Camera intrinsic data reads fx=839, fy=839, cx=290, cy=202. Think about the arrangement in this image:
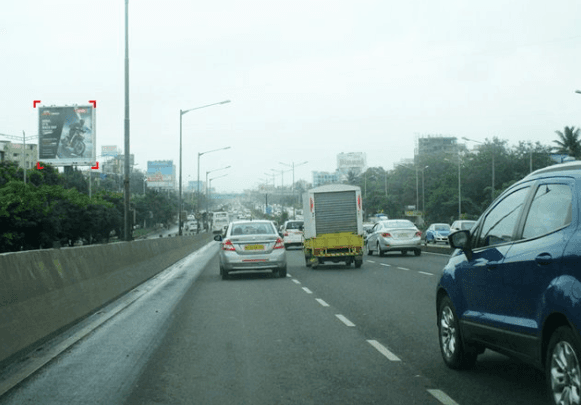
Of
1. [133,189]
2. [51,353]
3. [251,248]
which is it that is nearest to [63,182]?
[251,248]

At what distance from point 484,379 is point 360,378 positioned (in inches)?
43.7

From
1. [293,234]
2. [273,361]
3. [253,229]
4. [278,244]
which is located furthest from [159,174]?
[273,361]

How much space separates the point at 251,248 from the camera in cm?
2217

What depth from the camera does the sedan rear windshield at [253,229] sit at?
22828 millimetres

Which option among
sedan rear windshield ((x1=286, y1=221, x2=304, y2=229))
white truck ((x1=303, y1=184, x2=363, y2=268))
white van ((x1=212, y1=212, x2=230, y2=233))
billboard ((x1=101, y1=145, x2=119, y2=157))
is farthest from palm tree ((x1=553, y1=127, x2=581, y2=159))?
billboard ((x1=101, y1=145, x2=119, y2=157))

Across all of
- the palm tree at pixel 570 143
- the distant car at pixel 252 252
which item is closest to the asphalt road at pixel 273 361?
the distant car at pixel 252 252

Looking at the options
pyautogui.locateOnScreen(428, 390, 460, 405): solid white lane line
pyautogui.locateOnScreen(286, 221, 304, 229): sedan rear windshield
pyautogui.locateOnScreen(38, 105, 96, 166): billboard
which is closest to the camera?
pyautogui.locateOnScreen(428, 390, 460, 405): solid white lane line

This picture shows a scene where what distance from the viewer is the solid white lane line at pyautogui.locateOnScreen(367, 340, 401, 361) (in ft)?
28.7

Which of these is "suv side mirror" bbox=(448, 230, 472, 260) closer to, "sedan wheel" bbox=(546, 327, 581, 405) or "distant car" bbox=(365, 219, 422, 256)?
"sedan wheel" bbox=(546, 327, 581, 405)

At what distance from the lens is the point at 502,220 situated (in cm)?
699

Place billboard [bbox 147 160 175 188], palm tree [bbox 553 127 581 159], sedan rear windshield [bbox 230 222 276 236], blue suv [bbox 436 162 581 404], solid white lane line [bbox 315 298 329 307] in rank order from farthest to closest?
billboard [bbox 147 160 175 188]
palm tree [bbox 553 127 581 159]
sedan rear windshield [bbox 230 222 276 236]
solid white lane line [bbox 315 298 329 307]
blue suv [bbox 436 162 581 404]

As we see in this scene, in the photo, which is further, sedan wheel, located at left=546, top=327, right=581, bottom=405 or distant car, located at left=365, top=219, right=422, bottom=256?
distant car, located at left=365, top=219, right=422, bottom=256

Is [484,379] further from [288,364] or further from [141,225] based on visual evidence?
[141,225]

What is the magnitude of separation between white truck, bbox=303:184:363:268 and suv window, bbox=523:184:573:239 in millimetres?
20624
